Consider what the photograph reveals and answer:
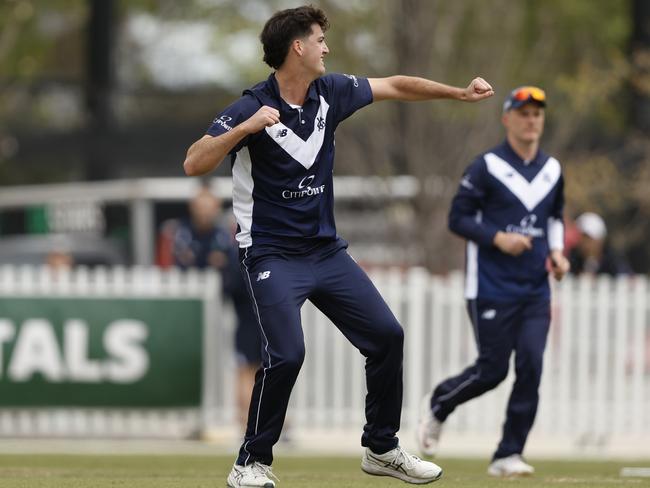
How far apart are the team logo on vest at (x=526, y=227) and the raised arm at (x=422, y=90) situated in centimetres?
187

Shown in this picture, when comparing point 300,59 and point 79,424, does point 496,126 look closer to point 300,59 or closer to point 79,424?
point 79,424

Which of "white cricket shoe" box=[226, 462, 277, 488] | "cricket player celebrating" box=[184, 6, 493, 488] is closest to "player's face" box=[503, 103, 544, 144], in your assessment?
"cricket player celebrating" box=[184, 6, 493, 488]

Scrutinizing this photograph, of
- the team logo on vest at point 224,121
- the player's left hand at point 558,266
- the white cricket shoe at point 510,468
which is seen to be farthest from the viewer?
the player's left hand at point 558,266

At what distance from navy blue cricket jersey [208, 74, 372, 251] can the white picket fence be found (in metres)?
→ 6.14

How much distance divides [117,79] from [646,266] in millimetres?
9966

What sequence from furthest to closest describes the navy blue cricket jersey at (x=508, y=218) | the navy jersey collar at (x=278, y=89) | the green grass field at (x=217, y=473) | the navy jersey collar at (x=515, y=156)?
the navy jersey collar at (x=515, y=156)
the navy blue cricket jersey at (x=508, y=218)
the green grass field at (x=217, y=473)
the navy jersey collar at (x=278, y=89)

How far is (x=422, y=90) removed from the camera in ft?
26.1

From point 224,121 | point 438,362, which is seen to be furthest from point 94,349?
point 224,121

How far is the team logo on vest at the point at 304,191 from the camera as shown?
25.0 feet

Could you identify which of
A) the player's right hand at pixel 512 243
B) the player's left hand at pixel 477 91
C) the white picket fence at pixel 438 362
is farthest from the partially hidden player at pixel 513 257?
the white picket fence at pixel 438 362

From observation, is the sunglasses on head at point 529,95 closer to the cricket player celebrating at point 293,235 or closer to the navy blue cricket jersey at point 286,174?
the cricket player celebrating at point 293,235

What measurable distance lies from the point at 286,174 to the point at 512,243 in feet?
7.53

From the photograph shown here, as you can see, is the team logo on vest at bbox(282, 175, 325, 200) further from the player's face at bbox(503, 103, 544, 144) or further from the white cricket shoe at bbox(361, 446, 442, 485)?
the player's face at bbox(503, 103, 544, 144)

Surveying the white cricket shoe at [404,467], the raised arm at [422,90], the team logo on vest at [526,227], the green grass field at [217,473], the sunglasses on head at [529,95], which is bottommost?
the green grass field at [217,473]
